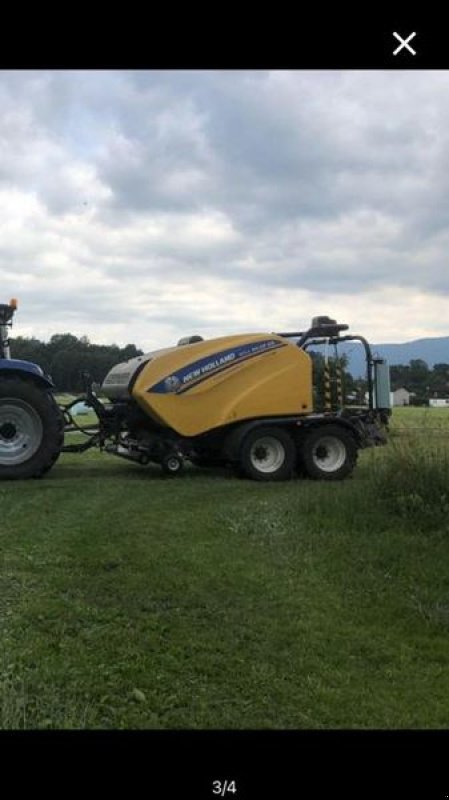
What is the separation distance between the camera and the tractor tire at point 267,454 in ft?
38.3

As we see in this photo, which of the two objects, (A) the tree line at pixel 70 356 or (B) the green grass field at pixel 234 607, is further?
(A) the tree line at pixel 70 356

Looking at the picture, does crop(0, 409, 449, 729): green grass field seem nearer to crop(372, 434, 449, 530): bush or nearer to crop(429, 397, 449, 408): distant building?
crop(372, 434, 449, 530): bush

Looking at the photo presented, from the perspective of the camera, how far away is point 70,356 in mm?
14367

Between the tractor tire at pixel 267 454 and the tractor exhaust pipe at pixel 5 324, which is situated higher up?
the tractor exhaust pipe at pixel 5 324

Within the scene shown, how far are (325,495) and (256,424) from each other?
120 inches

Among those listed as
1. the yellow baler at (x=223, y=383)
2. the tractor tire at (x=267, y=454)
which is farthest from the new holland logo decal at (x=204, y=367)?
the tractor tire at (x=267, y=454)

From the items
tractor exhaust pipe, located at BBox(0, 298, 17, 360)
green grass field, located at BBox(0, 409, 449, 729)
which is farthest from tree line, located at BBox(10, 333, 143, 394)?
green grass field, located at BBox(0, 409, 449, 729)

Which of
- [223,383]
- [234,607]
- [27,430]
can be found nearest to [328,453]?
[223,383]

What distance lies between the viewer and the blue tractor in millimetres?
10773

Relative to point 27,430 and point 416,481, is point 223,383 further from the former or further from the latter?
point 416,481

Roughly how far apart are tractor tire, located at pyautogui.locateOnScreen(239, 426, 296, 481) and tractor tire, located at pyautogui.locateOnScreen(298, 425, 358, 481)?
0.23 metres

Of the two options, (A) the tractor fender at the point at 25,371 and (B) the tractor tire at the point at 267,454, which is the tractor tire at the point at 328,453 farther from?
(A) the tractor fender at the point at 25,371
